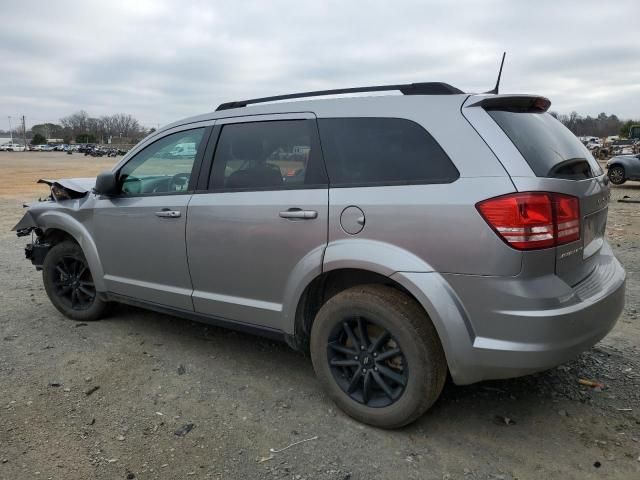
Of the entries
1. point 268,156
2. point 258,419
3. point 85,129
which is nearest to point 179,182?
point 268,156

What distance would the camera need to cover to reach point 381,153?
292cm

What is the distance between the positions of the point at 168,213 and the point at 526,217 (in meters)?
2.46

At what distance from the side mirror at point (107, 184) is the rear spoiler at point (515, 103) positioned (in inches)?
112

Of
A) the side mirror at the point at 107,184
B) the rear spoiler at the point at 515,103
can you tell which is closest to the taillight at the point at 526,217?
the rear spoiler at the point at 515,103

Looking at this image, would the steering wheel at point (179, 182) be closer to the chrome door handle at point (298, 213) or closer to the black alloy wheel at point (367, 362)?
the chrome door handle at point (298, 213)

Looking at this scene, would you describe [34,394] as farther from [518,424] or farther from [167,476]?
[518,424]

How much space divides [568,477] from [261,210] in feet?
7.22

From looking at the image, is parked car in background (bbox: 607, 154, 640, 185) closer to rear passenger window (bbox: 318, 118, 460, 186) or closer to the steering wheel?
rear passenger window (bbox: 318, 118, 460, 186)

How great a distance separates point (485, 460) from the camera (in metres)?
2.67

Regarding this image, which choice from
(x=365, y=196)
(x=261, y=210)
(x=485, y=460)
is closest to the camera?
→ (x=485, y=460)

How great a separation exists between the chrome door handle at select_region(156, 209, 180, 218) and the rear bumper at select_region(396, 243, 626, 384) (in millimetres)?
2027

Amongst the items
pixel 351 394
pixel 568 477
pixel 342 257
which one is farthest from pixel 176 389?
pixel 568 477

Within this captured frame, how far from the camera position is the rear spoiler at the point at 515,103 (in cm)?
273

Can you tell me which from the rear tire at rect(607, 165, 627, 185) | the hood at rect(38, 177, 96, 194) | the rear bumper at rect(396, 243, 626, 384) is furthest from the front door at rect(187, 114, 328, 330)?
the rear tire at rect(607, 165, 627, 185)
